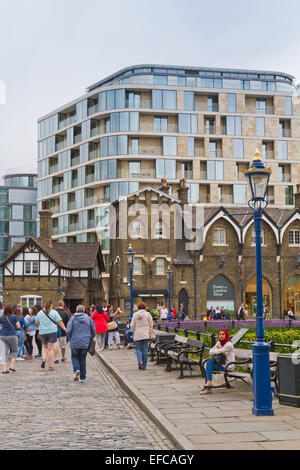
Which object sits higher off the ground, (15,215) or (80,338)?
(15,215)

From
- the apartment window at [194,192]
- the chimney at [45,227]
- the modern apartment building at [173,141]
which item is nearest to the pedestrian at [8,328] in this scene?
the chimney at [45,227]

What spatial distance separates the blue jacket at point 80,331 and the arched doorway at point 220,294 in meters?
40.2

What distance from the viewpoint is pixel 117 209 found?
181 ft

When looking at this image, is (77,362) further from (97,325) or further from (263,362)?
(97,325)

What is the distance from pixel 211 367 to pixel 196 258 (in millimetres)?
42351

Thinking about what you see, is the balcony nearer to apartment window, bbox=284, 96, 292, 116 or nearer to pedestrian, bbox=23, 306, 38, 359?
apartment window, bbox=284, 96, 292, 116

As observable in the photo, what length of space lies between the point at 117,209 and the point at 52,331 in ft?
127

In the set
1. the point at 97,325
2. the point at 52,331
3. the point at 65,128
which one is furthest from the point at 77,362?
the point at 65,128

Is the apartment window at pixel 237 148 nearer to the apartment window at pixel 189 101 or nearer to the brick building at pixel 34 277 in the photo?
the apartment window at pixel 189 101

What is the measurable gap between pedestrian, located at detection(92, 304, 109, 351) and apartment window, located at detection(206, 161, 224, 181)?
161 feet

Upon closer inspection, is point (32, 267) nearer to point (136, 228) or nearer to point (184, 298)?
point (136, 228)

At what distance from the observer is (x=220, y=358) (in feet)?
40.4

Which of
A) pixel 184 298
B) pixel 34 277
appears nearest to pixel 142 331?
pixel 34 277

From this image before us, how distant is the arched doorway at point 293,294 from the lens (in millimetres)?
56156
